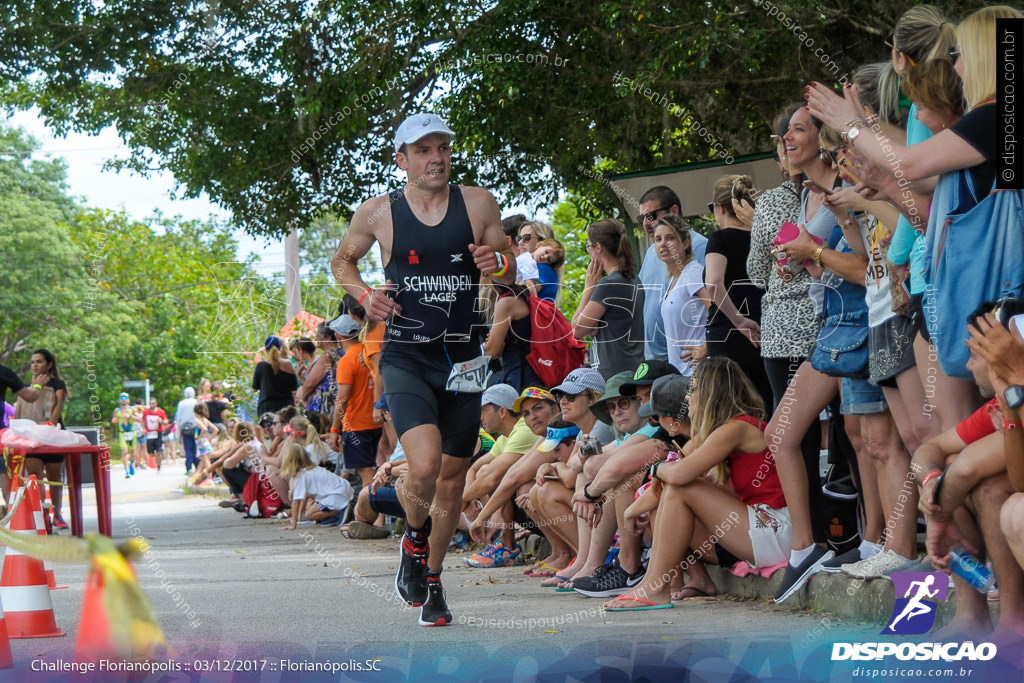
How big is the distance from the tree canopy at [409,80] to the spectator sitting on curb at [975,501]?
247 inches

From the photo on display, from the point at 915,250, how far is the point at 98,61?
11228 mm

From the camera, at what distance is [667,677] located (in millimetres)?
4199

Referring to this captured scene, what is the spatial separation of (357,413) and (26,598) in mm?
6859

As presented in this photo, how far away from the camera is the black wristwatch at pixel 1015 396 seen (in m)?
3.63

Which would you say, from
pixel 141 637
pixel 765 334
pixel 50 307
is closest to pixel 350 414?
pixel 765 334

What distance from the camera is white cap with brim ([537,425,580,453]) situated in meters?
7.83

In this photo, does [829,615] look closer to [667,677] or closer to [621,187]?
[667,677]

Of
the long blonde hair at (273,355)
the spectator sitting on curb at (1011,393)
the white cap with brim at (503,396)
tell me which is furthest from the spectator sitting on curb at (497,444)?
the long blonde hair at (273,355)

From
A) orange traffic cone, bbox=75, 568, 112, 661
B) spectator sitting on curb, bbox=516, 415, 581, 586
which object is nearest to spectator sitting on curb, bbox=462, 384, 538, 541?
spectator sitting on curb, bbox=516, 415, 581, 586

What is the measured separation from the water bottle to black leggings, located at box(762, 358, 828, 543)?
1755mm

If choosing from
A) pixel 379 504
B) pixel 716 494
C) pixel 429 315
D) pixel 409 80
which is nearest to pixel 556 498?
pixel 716 494

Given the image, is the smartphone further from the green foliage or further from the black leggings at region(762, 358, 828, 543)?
the green foliage

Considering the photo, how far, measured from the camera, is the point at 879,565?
5.20m

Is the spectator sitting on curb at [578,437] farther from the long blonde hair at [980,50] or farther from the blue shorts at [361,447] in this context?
the blue shorts at [361,447]
